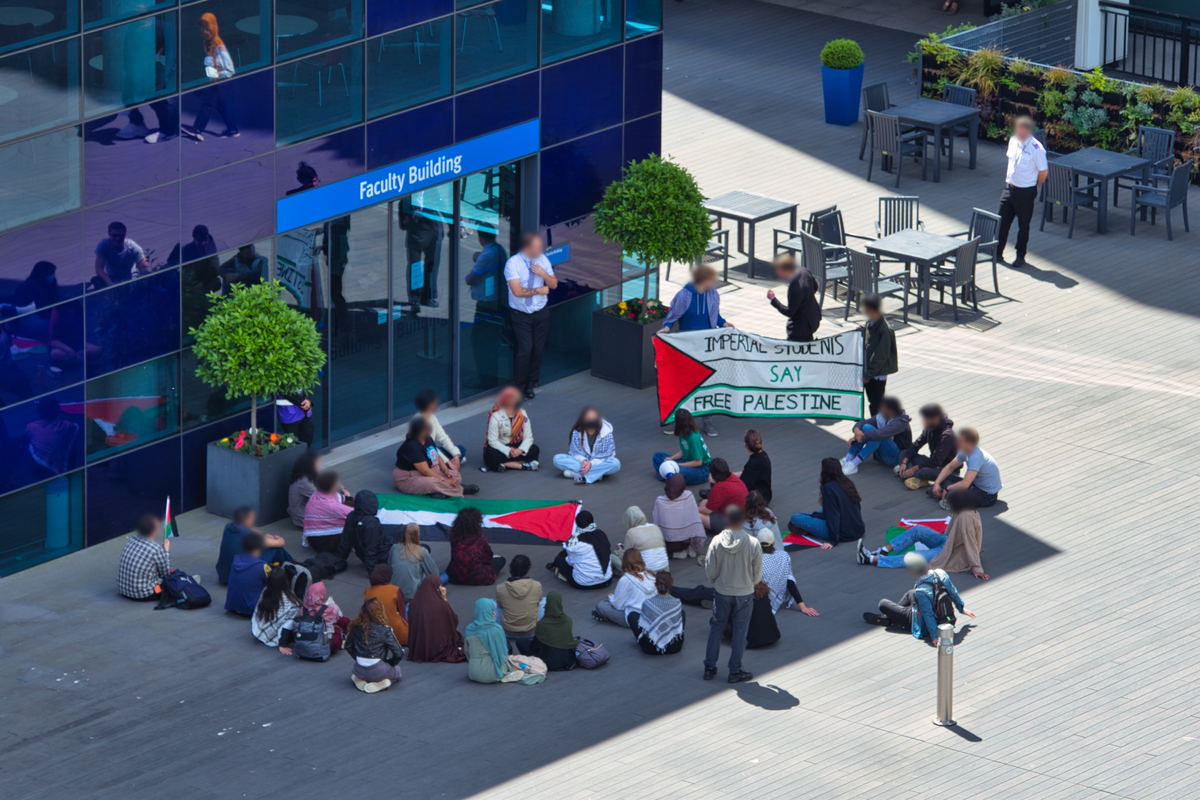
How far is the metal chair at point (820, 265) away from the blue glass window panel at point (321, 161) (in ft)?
24.1

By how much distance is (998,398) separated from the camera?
22953mm

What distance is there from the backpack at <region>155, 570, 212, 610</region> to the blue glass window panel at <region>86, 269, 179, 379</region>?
7.29 feet

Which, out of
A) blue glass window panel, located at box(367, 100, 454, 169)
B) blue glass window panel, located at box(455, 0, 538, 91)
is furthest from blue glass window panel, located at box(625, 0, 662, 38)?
blue glass window panel, located at box(367, 100, 454, 169)

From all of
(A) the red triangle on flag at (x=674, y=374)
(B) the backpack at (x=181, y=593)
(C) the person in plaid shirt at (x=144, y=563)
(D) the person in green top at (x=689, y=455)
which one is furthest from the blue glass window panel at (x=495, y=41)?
(B) the backpack at (x=181, y=593)

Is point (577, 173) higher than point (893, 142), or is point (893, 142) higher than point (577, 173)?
point (577, 173)

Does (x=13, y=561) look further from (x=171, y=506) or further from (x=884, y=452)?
(x=884, y=452)

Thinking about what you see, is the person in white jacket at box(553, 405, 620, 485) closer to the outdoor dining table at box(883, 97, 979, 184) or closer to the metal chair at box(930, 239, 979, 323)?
the metal chair at box(930, 239, 979, 323)

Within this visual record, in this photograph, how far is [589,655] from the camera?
16906 millimetres

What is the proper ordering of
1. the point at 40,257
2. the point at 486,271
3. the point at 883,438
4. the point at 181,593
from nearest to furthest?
the point at 181,593 → the point at 40,257 → the point at 883,438 → the point at 486,271

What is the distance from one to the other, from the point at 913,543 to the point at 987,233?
884 cm

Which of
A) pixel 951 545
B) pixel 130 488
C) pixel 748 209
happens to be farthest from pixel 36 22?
pixel 748 209

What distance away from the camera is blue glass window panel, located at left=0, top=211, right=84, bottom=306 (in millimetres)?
17969

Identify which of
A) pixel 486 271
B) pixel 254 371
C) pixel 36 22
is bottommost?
pixel 254 371

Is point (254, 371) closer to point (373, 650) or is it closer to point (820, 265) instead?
point (373, 650)
